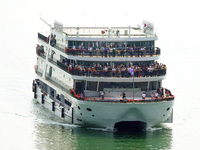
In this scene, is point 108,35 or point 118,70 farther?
Result: point 108,35

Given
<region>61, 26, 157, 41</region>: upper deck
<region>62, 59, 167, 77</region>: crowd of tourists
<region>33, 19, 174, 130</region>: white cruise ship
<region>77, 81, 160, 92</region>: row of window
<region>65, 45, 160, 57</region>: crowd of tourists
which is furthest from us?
<region>61, 26, 157, 41</region>: upper deck

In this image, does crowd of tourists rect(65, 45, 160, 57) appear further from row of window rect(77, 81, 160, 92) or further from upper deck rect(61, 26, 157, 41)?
row of window rect(77, 81, 160, 92)

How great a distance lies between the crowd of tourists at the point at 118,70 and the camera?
7444cm

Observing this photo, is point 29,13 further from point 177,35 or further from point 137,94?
point 137,94

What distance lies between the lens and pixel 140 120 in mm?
73688

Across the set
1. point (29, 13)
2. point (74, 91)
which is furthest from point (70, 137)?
point (29, 13)

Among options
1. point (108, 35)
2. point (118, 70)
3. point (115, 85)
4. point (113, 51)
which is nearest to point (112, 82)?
point (115, 85)

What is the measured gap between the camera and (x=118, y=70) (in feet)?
244

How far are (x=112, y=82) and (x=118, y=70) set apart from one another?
1786 mm

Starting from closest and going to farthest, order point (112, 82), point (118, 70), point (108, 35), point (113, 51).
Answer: point (118, 70) < point (113, 51) < point (112, 82) < point (108, 35)

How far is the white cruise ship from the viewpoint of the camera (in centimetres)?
7300

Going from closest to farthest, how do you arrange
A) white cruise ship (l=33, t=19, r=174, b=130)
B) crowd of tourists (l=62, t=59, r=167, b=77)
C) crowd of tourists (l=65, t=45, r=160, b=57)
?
white cruise ship (l=33, t=19, r=174, b=130), crowd of tourists (l=62, t=59, r=167, b=77), crowd of tourists (l=65, t=45, r=160, b=57)

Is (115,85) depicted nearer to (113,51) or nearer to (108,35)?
(113,51)

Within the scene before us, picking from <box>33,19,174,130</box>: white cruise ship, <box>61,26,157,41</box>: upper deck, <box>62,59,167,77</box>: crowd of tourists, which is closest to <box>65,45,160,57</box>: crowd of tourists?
<box>33,19,174,130</box>: white cruise ship
